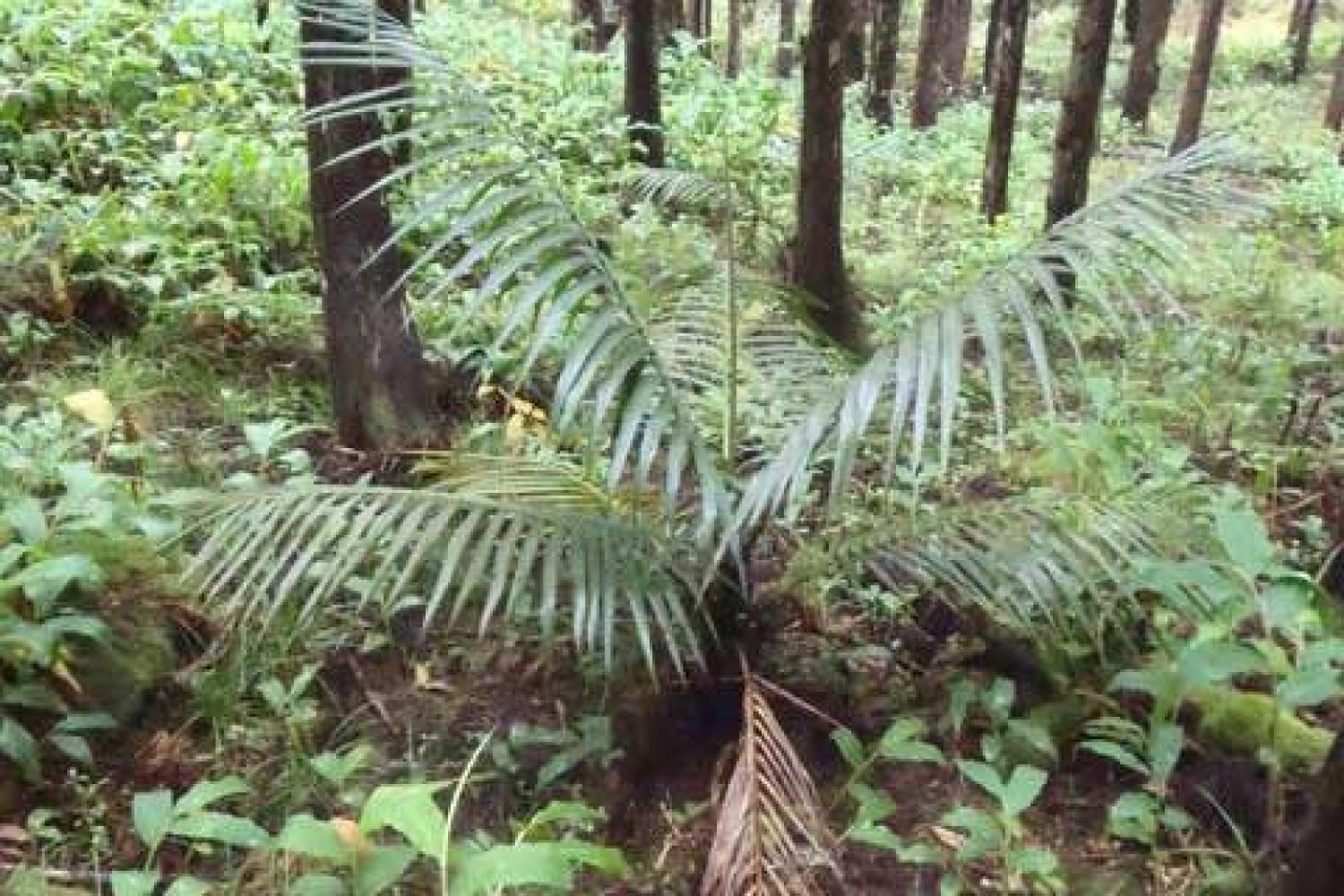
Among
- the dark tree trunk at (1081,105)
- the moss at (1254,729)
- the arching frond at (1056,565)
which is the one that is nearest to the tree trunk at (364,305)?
the arching frond at (1056,565)

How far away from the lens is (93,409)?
4.34 m

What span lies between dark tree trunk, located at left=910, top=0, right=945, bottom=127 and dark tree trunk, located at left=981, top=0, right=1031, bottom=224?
481 cm

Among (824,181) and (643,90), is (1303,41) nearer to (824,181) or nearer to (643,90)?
(643,90)

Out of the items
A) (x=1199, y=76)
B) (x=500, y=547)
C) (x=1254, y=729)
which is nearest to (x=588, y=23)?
(x=1199, y=76)

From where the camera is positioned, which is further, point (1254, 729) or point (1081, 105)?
point (1081, 105)

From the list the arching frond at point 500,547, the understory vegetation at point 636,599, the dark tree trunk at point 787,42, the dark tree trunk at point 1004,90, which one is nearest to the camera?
the understory vegetation at point 636,599

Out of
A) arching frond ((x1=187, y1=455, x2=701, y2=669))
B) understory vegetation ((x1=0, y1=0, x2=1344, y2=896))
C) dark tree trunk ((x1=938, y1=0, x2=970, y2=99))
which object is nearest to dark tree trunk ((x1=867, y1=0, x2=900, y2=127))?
dark tree trunk ((x1=938, y1=0, x2=970, y2=99))

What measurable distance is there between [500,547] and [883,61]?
474 inches

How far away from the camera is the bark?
7.89 m

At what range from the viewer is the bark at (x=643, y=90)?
25.9 feet

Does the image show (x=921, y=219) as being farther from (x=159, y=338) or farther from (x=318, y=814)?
(x=318, y=814)

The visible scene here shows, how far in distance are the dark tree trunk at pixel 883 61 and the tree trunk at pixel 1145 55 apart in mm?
2820

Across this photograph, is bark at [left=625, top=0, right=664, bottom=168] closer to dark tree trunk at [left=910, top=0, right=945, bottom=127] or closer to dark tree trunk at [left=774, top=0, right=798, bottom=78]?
dark tree trunk at [left=910, top=0, right=945, bottom=127]

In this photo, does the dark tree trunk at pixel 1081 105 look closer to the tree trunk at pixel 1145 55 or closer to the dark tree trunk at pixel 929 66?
the dark tree trunk at pixel 929 66
